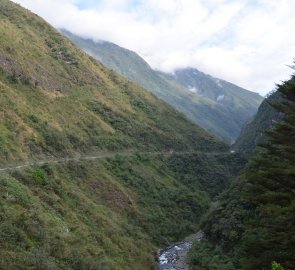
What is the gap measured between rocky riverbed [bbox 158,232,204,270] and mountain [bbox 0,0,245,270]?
4.43 feet

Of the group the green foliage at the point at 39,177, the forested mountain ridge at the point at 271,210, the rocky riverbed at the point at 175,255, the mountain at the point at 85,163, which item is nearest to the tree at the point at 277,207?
the forested mountain ridge at the point at 271,210

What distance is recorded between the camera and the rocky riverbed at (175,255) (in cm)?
4554

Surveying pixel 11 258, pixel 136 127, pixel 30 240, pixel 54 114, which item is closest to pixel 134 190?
pixel 54 114

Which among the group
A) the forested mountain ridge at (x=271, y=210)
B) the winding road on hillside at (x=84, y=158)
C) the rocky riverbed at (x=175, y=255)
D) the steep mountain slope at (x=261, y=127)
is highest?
the steep mountain slope at (x=261, y=127)

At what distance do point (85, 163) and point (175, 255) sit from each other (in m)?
16.6

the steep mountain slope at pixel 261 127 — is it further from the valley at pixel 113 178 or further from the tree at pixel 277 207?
the tree at pixel 277 207

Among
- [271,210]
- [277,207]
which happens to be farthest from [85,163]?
[277,207]

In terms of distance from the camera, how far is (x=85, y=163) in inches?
2221

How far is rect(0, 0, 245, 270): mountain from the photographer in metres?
31.8

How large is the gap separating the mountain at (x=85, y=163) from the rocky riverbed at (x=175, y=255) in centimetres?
135

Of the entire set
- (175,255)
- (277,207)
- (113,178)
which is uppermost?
(277,207)

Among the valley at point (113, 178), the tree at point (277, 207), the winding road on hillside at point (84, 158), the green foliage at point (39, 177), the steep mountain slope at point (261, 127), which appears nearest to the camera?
the tree at point (277, 207)

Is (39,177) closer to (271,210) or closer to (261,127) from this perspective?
(271,210)

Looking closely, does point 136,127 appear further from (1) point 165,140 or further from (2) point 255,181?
(2) point 255,181
